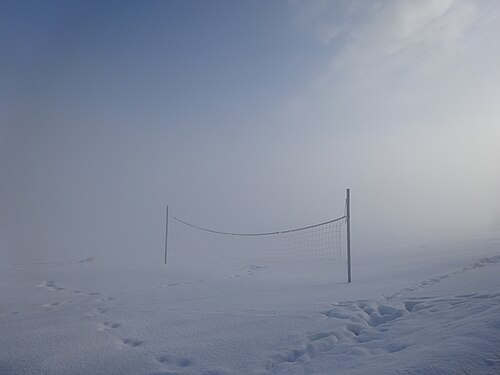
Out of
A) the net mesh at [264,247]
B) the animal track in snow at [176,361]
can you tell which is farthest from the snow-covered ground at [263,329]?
the net mesh at [264,247]

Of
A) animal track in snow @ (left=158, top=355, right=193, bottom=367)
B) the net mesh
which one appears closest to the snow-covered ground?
animal track in snow @ (left=158, top=355, right=193, bottom=367)

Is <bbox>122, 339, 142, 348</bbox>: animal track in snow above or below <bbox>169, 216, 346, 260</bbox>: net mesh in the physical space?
above

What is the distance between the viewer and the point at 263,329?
4000 millimetres

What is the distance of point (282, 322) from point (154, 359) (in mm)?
1664

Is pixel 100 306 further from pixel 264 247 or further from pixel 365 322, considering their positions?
pixel 264 247

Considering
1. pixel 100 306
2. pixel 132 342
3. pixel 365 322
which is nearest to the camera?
pixel 132 342

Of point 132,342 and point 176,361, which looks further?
point 132,342

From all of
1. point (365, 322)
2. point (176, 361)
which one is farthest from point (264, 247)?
point (176, 361)

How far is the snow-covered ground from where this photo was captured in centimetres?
288

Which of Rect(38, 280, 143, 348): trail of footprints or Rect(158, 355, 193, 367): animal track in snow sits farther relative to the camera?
Rect(38, 280, 143, 348): trail of footprints

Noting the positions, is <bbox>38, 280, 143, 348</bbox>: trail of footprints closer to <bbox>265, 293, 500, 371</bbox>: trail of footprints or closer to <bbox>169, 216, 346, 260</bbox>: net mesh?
<bbox>265, 293, 500, 371</bbox>: trail of footprints

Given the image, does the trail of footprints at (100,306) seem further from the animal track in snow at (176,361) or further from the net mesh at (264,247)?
the net mesh at (264,247)

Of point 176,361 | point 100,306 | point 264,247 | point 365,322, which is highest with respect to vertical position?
point 365,322

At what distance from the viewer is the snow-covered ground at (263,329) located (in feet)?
9.45
